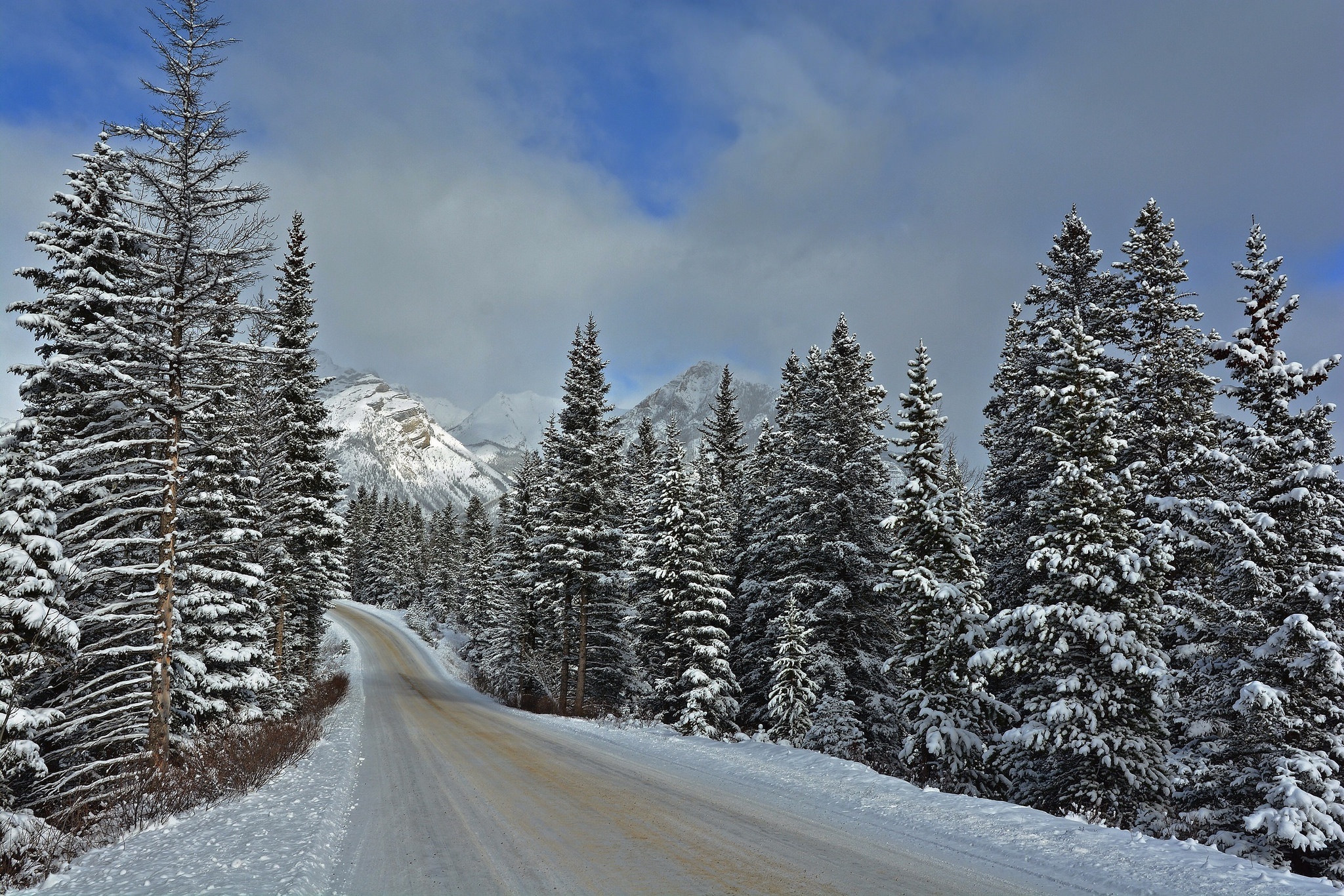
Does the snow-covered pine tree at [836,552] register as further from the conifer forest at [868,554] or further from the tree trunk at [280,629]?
the tree trunk at [280,629]

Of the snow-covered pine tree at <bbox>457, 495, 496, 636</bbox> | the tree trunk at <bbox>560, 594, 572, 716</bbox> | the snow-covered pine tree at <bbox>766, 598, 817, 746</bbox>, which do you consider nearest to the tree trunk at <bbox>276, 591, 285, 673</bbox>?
the tree trunk at <bbox>560, 594, 572, 716</bbox>

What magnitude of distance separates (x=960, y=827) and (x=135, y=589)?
16058 mm

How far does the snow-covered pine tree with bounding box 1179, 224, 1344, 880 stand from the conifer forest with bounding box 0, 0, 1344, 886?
0.22 ft

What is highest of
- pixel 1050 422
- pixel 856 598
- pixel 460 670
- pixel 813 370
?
pixel 813 370

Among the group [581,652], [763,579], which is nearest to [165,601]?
Answer: [581,652]

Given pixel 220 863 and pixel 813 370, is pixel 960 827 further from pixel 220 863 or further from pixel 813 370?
pixel 813 370

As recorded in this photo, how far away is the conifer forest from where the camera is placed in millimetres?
11695

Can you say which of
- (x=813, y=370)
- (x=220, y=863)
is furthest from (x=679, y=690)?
(x=220, y=863)

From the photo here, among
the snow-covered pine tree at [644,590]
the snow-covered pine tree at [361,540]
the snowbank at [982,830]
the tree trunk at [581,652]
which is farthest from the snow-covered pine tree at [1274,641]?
the snow-covered pine tree at [361,540]

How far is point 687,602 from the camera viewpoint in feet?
80.9

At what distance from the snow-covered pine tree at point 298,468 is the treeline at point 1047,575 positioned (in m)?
9.38

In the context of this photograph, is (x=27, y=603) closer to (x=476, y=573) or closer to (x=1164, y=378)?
Answer: (x=1164, y=378)

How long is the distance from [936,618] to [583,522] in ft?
55.8

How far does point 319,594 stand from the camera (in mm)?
29562
